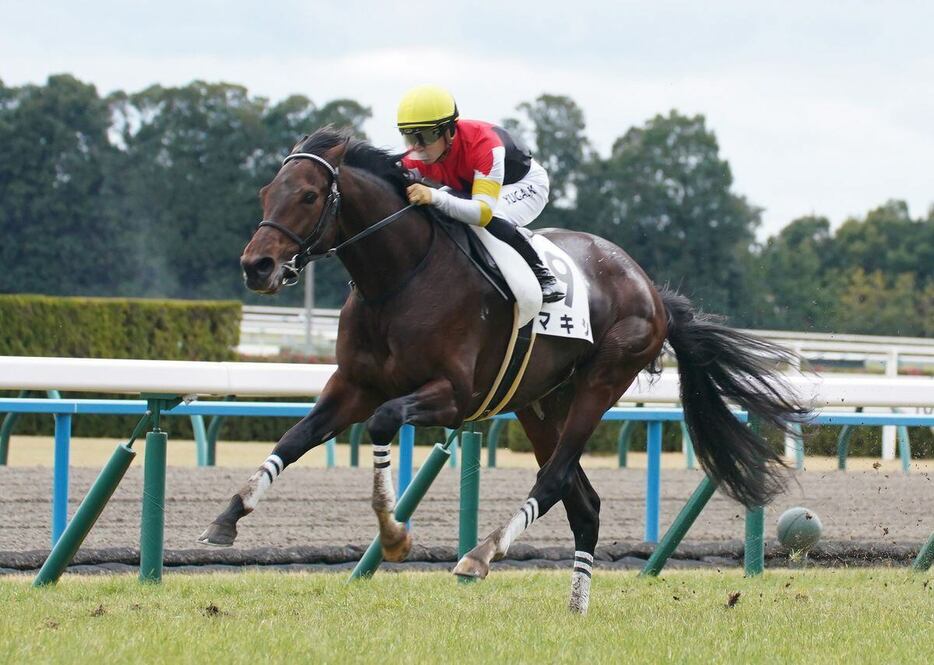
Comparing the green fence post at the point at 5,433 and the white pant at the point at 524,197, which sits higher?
the white pant at the point at 524,197

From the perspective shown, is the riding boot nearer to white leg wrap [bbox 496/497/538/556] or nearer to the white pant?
the white pant

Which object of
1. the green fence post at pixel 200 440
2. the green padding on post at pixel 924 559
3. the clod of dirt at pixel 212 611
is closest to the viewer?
the clod of dirt at pixel 212 611

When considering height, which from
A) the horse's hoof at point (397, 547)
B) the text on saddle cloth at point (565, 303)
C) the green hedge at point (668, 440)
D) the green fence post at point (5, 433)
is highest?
the text on saddle cloth at point (565, 303)

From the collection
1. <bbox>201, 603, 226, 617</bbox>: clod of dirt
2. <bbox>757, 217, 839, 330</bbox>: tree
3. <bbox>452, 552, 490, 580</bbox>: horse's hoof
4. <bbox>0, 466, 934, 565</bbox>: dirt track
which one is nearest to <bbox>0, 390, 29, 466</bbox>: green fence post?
<bbox>0, 466, 934, 565</bbox>: dirt track

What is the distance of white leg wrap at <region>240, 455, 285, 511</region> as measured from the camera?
417 centimetres

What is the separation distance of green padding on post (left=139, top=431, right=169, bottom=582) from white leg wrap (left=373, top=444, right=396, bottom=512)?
113 centimetres

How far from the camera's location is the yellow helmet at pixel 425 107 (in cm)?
452

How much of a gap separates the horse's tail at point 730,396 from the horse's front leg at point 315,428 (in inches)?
65.3

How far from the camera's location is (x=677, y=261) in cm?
3803

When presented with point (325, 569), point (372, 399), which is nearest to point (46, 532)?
point (325, 569)

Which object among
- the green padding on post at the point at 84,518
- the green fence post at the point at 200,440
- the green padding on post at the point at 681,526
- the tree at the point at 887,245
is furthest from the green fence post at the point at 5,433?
the tree at the point at 887,245

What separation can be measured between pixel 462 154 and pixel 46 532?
301cm

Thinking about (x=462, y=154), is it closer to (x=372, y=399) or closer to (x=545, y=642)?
(x=372, y=399)

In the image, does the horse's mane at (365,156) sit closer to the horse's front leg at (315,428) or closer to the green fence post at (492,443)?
the horse's front leg at (315,428)
